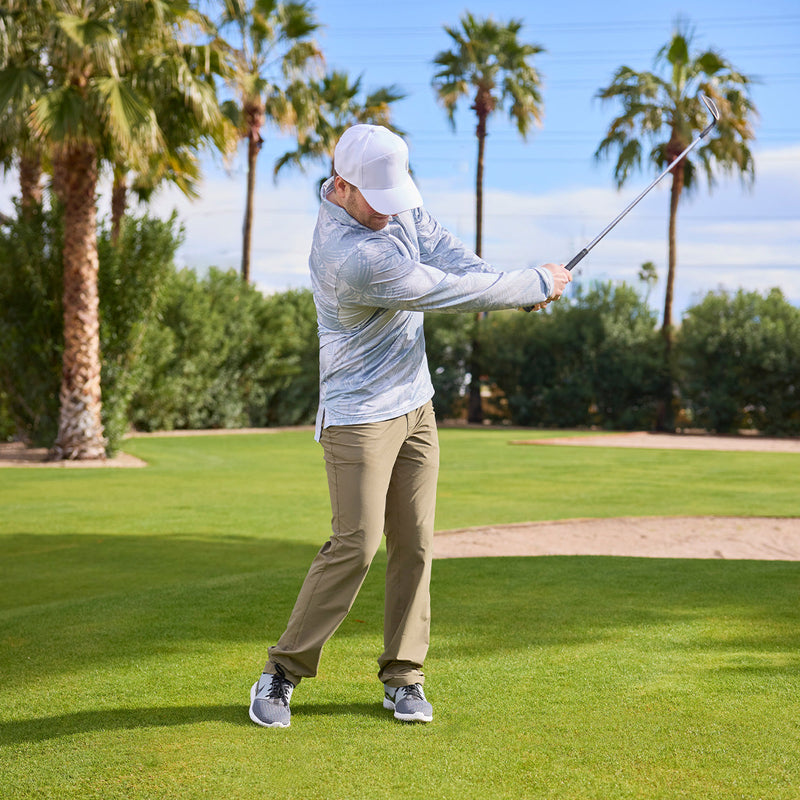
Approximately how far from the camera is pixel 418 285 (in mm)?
3330

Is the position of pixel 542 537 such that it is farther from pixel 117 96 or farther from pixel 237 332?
pixel 237 332

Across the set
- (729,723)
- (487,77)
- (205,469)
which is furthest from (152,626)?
(487,77)

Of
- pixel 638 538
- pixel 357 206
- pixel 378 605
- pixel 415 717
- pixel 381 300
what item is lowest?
pixel 638 538

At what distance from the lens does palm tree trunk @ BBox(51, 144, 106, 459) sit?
51.9ft

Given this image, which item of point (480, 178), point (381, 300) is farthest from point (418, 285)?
point (480, 178)

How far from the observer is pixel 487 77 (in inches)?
1302

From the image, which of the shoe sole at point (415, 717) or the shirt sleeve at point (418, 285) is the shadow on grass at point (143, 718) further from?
the shirt sleeve at point (418, 285)

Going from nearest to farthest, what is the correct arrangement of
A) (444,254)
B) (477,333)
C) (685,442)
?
(444,254)
(685,442)
(477,333)

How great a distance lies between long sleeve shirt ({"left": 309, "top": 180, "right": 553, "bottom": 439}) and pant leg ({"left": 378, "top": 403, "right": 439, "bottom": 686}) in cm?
21

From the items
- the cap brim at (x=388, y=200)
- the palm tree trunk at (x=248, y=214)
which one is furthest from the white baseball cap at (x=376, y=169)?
the palm tree trunk at (x=248, y=214)

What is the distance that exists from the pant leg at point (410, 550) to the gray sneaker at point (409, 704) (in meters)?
0.05

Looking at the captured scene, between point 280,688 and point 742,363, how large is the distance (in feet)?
89.9

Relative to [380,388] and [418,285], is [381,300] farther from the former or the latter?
[380,388]

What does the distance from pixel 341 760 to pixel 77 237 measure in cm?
1424
